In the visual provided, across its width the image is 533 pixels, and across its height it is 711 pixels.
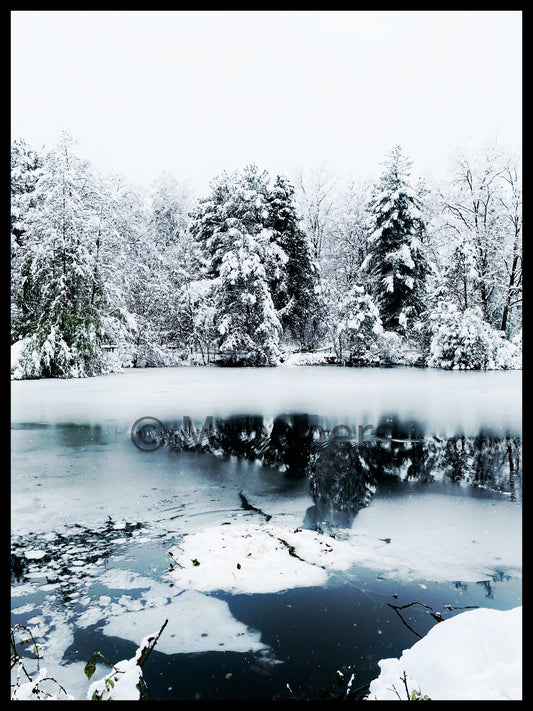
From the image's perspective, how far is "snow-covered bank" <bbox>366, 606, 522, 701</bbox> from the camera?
2117 mm

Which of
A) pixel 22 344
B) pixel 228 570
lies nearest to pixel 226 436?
pixel 228 570

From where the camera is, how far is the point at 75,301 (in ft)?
55.2

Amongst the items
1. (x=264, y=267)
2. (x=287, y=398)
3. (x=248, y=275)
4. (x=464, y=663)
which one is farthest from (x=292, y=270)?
(x=464, y=663)

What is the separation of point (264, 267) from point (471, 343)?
31.0ft

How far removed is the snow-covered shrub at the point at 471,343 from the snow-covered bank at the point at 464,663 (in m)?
17.4

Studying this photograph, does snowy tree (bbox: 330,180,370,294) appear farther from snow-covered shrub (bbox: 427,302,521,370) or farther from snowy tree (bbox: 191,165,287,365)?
snow-covered shrub (bbox: 427,302,521,370)

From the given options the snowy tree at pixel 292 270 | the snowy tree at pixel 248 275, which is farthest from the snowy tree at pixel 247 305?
the snowy tree at pixel 292 270

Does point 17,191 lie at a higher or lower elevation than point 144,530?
higher

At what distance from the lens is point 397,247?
73.7 ft

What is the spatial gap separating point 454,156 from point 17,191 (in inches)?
722

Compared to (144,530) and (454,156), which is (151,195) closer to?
(454,156)

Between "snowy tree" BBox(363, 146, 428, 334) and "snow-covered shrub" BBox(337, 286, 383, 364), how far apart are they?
3.90 feet

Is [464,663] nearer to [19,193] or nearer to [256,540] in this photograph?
[256,540]

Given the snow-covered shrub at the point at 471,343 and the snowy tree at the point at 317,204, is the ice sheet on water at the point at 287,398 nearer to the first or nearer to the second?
the snow-covered shrub at the point at 471,343
